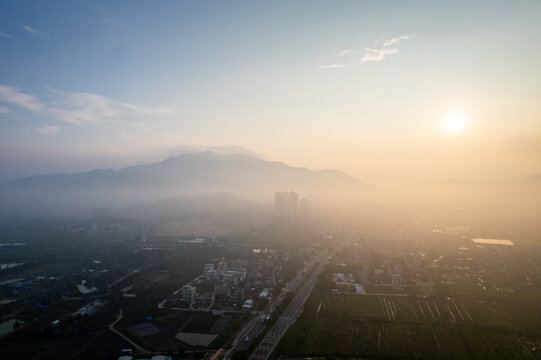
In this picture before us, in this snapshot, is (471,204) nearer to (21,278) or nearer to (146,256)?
(146,256)

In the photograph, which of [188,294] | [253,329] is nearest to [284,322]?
[253,329]

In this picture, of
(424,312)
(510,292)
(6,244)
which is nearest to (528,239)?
(510,292)

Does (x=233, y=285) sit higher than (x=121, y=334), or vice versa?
(x=233, y=285)

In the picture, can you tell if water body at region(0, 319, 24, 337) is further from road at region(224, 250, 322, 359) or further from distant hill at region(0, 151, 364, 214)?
distant hill at region(0, 151, 364, 214)

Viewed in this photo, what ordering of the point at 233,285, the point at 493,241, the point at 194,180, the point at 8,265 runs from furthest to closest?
1. the point at 194,180
2. the point at 493,241
3. the point at 8,265
4. the point at 233,285

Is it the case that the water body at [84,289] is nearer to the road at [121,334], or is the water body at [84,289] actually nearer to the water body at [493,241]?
the road at [121,334]

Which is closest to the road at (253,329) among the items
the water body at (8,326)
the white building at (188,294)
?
the white building at (188,294)

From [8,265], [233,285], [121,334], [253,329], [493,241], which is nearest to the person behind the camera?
[121,334]

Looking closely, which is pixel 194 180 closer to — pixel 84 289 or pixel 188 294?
pixel 84 289
